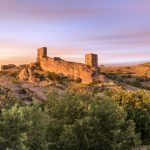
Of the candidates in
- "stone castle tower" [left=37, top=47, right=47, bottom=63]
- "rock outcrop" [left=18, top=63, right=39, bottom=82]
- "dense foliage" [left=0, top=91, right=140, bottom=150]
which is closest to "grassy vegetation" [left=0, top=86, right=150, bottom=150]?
"dense foliage" [left=0, top=91, right=140, bottom=150]

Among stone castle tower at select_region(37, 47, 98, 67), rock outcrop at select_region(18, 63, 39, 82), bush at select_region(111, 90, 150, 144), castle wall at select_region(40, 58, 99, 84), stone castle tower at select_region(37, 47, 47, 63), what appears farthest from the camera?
stone castle tower at select_region(37, 47, 47, 63)

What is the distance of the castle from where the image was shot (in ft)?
473

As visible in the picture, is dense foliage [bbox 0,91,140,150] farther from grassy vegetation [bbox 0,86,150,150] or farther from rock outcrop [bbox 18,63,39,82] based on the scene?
rock outcrop [bbox 18,63,39,82]

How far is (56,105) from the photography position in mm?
47781

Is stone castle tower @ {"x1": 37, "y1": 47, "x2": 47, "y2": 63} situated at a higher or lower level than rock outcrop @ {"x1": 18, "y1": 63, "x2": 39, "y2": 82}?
higher

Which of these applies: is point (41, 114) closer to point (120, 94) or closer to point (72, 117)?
point (72, 117)

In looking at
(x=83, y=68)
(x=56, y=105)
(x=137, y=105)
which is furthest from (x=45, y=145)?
(x=83, y=68)

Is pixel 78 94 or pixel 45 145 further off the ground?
pixel 78 94

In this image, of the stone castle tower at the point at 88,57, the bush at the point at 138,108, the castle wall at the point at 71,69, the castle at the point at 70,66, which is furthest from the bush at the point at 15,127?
the stone castle tower at the point at 88,57

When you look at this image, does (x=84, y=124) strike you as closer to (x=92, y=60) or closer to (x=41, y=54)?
(x=92, y=60)

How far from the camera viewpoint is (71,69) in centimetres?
15238

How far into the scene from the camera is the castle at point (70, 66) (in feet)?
473

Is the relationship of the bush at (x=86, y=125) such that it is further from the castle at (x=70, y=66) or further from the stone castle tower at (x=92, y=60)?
the stone castle tower at (x=92, y=60)

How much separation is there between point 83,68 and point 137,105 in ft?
272
